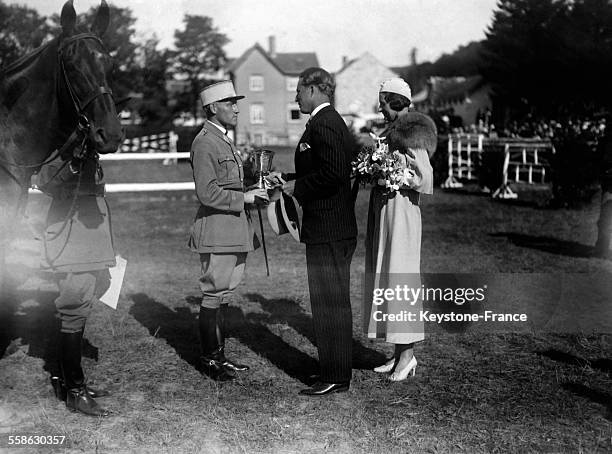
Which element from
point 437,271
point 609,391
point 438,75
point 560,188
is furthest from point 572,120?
point 438,75

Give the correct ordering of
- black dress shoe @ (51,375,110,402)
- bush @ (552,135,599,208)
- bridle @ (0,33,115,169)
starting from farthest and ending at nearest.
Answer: bush @ (552,135,599,208) → black dress shoe @ (51,375,110,402) → bridle @ (0,33,115,169)

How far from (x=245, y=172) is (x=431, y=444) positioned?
8.39ft

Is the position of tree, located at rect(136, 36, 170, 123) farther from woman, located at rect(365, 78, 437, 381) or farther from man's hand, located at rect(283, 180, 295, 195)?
man's hand, located at rect(283, 180, 295, 195)

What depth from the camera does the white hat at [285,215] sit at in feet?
15.9

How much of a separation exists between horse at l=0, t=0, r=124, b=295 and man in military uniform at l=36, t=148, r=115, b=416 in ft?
0.48

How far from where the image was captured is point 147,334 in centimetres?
644

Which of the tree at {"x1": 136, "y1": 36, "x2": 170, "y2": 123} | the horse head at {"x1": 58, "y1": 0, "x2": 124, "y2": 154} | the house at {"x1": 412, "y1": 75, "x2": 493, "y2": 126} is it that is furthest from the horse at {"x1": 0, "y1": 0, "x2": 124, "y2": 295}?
the house at {"x1": 412, "y1": 75, "x2": 493, "y2": 126}

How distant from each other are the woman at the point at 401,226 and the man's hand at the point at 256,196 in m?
0.90

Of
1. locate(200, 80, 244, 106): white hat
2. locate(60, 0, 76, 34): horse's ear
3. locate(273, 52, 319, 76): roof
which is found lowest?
locate(200, 80, 244, 106): white hat

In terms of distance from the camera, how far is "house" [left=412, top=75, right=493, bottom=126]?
42.7 metres

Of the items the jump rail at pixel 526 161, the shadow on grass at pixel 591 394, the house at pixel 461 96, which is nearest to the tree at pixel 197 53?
the house at pixel 461 96

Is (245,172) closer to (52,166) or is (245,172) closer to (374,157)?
(374,157)

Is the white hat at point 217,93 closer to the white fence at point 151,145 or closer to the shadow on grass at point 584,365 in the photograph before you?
the shadow on grass at point 584,365

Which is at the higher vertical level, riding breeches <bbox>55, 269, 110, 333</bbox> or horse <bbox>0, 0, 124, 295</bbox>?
horse <bbox>0, 0, 124, 295</bbox>
